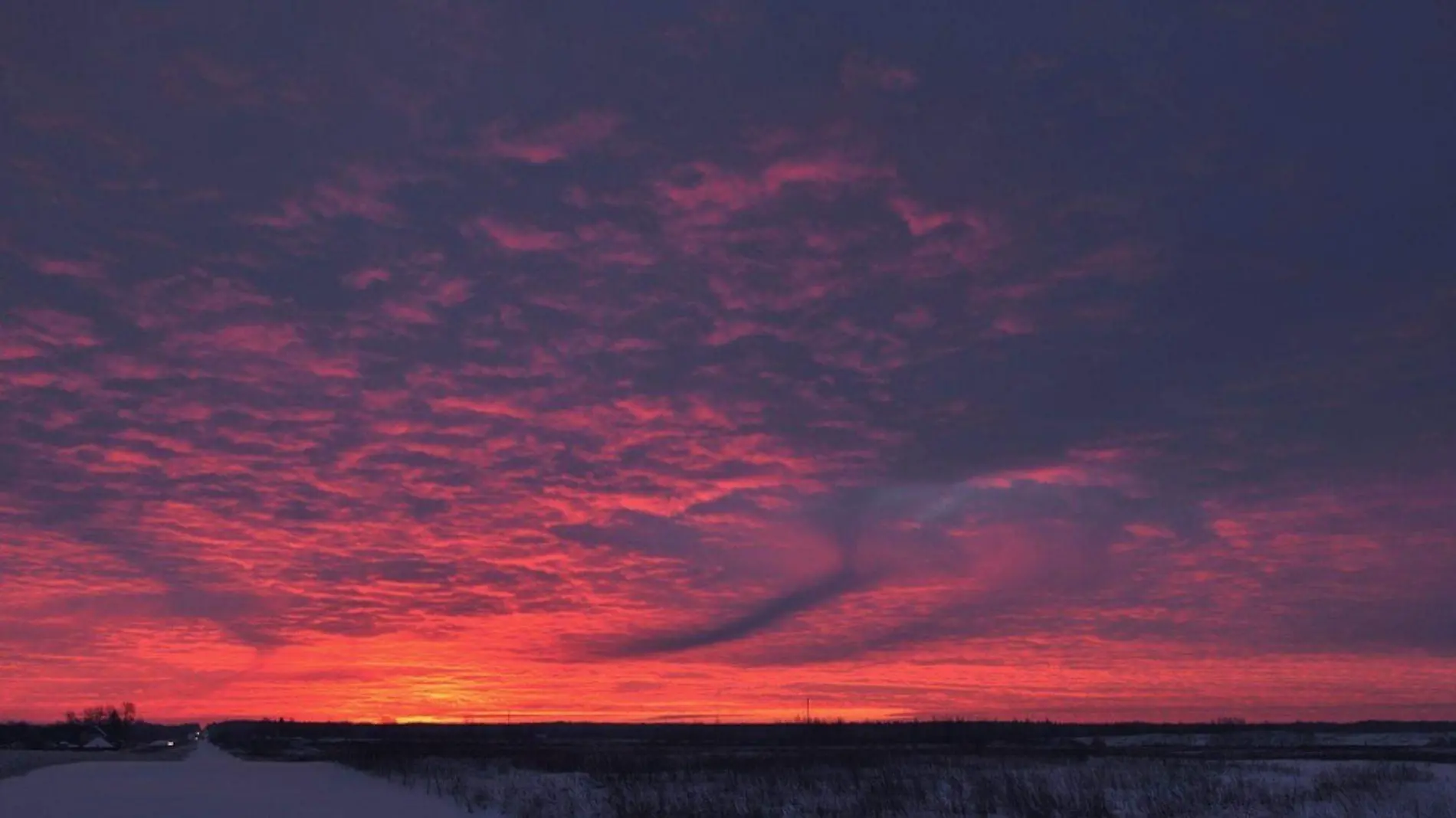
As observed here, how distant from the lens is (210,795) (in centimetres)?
4141

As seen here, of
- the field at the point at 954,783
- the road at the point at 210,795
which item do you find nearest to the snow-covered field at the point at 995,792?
the field at the point at 954,783

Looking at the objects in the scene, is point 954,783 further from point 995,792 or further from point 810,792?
point 810,792

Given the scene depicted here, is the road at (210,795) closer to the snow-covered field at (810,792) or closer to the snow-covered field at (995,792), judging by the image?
the snow-covered field at (810,792)

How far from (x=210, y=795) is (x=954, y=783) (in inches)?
961

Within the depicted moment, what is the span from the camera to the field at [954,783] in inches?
1236

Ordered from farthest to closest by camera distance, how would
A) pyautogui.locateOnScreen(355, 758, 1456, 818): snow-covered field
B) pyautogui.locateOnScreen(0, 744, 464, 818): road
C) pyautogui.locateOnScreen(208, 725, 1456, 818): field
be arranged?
pyautogui.locateOnScreen(0, 744, 464, 818): road → pyautogui.locateOnScreen(208, 725, 1456, 818): field → pyautogui.locateOnScreen(355, 758, 1456, 818): snow-covered field

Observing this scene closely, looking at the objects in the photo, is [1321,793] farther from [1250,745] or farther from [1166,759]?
[1250,745]

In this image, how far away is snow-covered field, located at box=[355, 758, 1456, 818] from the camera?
30641 mm

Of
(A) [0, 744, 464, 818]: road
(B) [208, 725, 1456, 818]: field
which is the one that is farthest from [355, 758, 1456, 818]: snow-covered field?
(A) [0, 744, 464, 818]: road

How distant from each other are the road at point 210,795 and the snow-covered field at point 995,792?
97.3 inches

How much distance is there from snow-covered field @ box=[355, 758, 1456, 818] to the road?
97.3 inches

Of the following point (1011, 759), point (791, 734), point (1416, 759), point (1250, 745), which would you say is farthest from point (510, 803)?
point (791, 734)

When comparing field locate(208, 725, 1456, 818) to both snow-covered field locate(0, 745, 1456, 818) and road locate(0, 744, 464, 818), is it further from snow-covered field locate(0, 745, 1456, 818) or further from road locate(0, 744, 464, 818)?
road locate(0, 744, 464, 818)

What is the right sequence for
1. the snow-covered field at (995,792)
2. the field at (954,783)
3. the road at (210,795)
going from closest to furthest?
the snow-covered field at (995,792) < the field at (954,783) < the road at (210,795)
